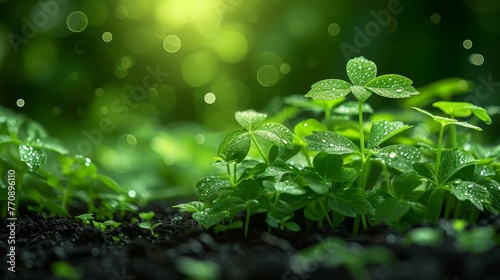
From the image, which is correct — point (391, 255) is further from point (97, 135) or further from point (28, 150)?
point (97, 135)

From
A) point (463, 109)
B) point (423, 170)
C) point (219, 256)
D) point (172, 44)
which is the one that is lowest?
point (219, 256)

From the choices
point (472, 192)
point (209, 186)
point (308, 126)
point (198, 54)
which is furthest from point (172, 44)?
point (472, 192)

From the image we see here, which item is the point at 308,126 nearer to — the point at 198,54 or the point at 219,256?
the point at 219,256

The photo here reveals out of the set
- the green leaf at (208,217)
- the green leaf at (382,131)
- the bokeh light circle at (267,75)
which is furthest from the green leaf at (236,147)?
the bokeh light circle at (267,75)

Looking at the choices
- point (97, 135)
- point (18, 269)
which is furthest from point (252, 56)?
point (18, 269)

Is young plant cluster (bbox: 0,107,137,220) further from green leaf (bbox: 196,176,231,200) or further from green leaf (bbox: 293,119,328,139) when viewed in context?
green leaf (bbox: 293,119,328,139)

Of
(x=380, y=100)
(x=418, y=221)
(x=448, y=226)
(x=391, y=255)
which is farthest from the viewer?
(x=380, y=100)

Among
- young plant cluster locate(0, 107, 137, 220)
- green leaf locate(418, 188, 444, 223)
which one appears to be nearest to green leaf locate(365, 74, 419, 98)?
green leaf locate(418, 188, 444, 223)
